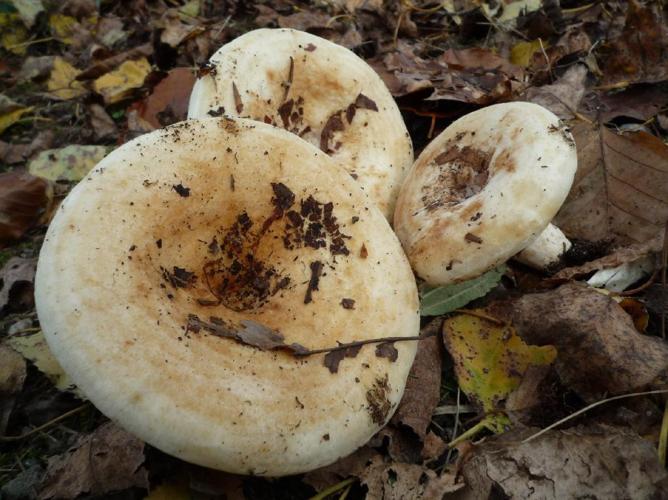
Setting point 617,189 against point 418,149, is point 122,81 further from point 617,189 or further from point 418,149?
point 617,189

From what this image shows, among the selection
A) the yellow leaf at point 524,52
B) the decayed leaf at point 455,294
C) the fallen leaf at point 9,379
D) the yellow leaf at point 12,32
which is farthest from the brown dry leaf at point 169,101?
the yellow leaf at point 524,52

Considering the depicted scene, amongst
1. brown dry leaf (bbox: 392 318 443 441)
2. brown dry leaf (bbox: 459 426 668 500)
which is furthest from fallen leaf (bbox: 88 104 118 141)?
brown dry leaf (bbox: 459 426 668 500)

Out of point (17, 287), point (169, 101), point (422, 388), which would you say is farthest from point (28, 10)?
point (422, 388)

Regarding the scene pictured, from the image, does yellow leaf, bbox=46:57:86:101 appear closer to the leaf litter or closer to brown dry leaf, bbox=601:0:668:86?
the leaf litter

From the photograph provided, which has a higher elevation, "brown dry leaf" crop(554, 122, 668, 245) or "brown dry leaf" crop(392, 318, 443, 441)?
"brown dry leaf" crop(554, 122, 668, 245)

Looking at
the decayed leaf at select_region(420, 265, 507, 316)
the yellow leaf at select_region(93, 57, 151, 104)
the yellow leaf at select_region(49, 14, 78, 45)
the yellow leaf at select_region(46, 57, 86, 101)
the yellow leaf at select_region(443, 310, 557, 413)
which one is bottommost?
the yellow leaf at select_region(443, 310, 557, 413)

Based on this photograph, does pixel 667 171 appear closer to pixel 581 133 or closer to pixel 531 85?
pixel 581 133
